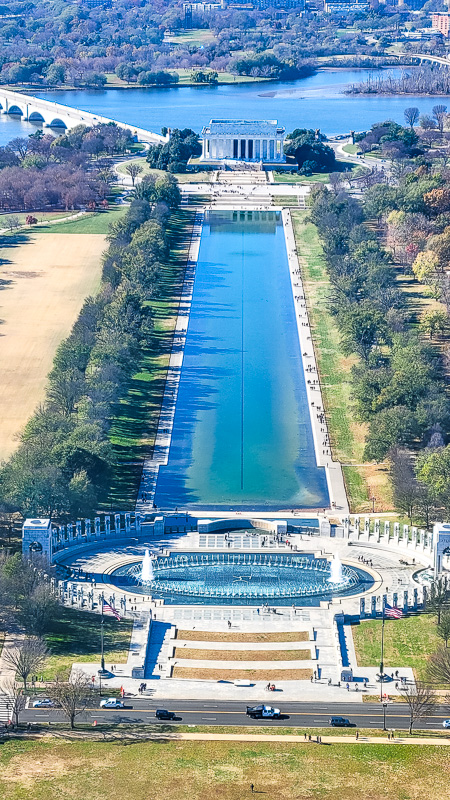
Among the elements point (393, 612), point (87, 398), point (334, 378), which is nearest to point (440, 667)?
point (393, 612)

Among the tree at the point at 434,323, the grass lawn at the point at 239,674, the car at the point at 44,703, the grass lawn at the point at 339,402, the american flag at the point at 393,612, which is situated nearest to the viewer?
the car at the point at 44,703

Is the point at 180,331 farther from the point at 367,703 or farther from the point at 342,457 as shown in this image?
the point at 367,703

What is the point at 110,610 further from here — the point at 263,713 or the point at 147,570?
the point at 263,713

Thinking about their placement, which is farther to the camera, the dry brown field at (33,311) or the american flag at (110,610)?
the dry brown field at (33,311)

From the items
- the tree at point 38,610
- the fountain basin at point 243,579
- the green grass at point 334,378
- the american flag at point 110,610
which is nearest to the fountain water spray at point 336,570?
the fountain basin at point 243,579

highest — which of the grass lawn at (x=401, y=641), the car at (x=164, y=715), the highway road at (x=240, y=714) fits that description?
the grass lawn at (x=401, y=641)

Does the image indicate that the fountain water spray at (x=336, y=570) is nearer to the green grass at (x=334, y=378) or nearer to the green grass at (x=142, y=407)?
the green grass at (x=334, y=378)

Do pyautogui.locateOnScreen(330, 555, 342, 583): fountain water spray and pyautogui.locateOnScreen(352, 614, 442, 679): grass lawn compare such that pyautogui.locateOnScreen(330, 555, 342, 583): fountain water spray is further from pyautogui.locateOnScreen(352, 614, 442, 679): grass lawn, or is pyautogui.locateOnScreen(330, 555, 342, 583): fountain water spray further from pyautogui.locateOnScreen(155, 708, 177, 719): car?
pyautogui.locateOnScreen(155, 708, 177, 719): car
